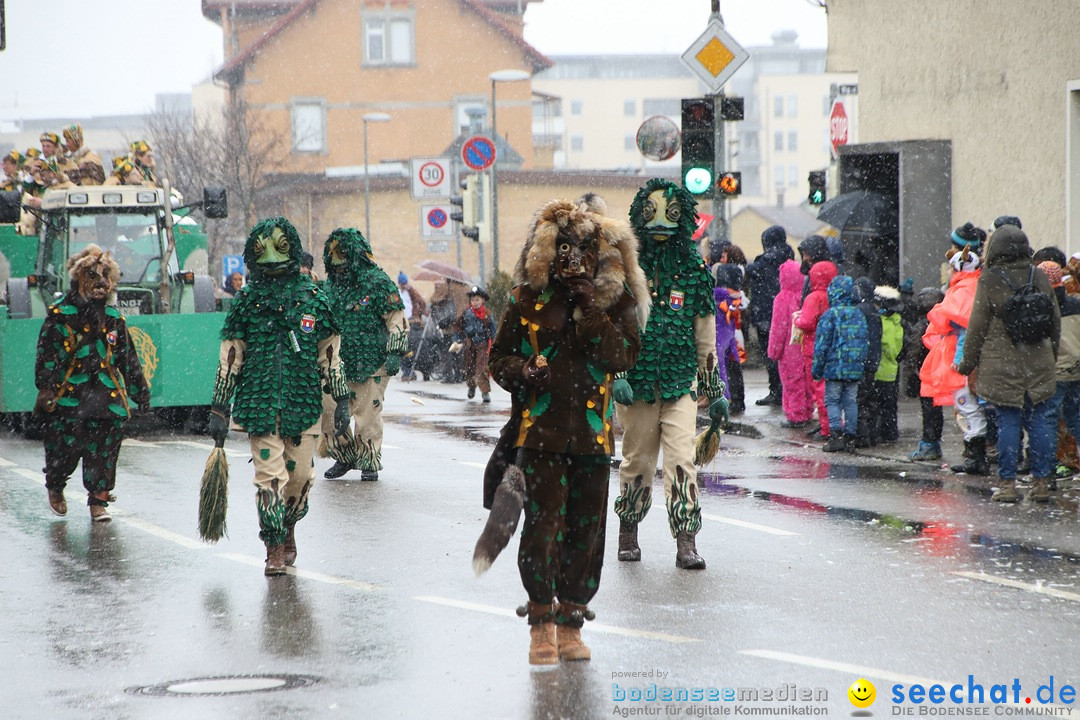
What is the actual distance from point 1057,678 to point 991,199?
13302 mm

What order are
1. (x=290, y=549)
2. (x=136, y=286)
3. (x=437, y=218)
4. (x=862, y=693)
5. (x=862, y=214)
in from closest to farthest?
(x=862, y=693) < (x=290, y=549) < (x=136, y=286) < (x=862, y=214) < (x=437, y=218)

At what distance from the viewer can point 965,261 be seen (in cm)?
1323

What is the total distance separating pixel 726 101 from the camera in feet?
60.3

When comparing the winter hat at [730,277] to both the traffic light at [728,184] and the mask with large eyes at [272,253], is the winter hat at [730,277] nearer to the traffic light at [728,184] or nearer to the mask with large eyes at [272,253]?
the traffic light at [728,184]

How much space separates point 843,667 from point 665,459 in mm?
2651

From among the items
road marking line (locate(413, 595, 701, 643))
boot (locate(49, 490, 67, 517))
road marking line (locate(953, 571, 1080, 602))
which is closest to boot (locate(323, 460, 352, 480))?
boot (locate(49, 490, 67, 517))

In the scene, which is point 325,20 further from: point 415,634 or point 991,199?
point 415,634

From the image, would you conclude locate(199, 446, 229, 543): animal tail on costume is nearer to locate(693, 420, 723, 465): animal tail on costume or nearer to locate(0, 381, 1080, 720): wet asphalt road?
locate(0, 381, 1080, 720): wet asphalt road

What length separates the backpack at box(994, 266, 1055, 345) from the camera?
11117mm

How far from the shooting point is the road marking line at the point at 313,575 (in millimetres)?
8547

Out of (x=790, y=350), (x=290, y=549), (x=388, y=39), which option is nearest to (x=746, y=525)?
(x=290, y=549)

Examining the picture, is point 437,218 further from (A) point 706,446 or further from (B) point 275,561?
(B) point 275,561

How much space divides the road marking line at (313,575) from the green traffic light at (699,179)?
31.5ft

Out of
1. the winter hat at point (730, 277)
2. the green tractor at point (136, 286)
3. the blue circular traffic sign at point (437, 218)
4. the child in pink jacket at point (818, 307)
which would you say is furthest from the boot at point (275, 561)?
the blue circular traffic sign at point (437, 218)
